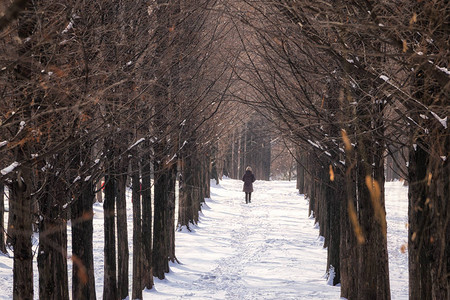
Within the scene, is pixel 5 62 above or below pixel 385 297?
above

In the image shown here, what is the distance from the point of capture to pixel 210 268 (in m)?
16.4

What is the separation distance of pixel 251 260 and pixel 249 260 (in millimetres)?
57

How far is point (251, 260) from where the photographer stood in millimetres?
17156

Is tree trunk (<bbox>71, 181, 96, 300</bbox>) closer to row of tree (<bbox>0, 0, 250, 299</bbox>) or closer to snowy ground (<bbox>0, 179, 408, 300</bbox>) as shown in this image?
row of tree (<bbox>0, 0, 250, 299</bbox>)

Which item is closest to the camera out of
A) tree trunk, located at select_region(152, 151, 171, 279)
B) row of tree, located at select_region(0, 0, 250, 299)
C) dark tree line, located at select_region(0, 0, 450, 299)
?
dark tree line, located at select_region(0, 0, 450, 299)

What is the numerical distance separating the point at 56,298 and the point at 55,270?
401 millimetres

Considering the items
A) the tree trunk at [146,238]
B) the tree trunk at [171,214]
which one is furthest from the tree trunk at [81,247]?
the tree trunk at [171,214]

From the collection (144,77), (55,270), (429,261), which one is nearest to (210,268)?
(144,77)

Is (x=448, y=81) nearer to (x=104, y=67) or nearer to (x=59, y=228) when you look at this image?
(x=104, y=67)

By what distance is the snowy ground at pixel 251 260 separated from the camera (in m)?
13.3

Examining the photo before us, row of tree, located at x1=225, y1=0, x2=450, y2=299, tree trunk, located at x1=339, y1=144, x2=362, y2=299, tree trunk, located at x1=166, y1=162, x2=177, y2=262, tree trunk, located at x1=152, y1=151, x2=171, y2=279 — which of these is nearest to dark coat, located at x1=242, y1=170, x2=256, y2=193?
tree trunk, located at x1=166, y1=162, x2=177, y2=262

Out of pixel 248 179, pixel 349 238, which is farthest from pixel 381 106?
pixel 248 179

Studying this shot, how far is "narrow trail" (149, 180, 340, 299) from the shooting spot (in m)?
13.2

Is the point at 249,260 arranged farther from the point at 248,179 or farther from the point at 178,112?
the point at 248,179
